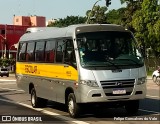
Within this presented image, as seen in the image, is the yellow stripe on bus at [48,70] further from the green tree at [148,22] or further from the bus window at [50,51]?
the green tree at [148,22]

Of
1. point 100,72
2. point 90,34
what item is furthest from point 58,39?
point 100,72

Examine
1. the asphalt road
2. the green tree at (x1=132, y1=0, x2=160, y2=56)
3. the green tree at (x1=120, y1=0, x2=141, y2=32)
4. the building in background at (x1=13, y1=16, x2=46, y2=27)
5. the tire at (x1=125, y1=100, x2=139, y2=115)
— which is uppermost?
the building in background at (x1=13, y1=16, x2=46, y2=27)

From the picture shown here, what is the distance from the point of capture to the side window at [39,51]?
16.8m

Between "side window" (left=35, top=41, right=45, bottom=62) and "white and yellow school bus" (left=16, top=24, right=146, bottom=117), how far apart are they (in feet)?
2.92

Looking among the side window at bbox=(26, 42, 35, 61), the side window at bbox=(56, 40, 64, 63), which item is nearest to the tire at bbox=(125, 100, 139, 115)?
the side window at bbox=(56, 40, 64, 63)

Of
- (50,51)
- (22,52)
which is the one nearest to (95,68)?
(50,51)

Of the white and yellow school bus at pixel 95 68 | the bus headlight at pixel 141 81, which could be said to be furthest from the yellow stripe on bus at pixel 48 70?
the bus headlight at pixel 141 81

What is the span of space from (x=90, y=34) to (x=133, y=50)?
1.33 metres

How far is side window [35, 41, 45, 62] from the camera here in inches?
661

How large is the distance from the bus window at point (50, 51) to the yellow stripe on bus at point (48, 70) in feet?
0.65

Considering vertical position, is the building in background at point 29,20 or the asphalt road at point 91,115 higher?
the building in background at point 29,20

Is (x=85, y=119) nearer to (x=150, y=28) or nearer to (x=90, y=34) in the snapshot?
(x=90, y=34)

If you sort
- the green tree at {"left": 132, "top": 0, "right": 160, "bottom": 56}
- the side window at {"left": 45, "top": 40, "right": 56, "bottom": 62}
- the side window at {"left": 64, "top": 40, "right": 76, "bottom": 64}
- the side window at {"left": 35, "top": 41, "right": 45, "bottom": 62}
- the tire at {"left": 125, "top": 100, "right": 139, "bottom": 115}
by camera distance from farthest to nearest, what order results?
1. the green tree at {"left": 132, "top": 0, "right": 160, "bottom": 56}
2. the side window at {"left": 35, "top": 41, "right": 45, "bottom": 62}
3. the side window at {"left": 45, "top": 40, "right": 56, "bottom": 62}
4. the tire at {"left": 125, "top": 100, "right": 139, "bottom": 115}
5. the side window at {"left": 64, "top": 40, "right": 76, "bottom": 64}

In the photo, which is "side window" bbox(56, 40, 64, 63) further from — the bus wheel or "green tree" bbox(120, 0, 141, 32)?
"green tree" bbox(120, 0, 141, 32)
